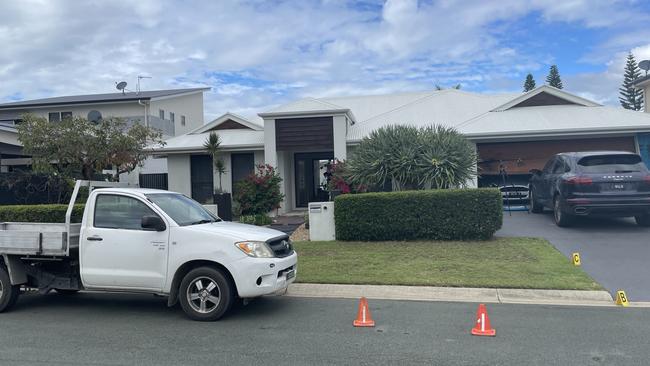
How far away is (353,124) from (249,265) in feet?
48.0

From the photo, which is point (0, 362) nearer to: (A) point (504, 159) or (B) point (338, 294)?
(B) point (338, 294)

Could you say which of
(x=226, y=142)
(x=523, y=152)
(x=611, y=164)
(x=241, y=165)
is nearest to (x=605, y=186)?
(x=611, y=164)

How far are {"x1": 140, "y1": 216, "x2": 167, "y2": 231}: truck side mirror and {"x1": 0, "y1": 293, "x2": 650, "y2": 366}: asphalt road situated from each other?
4.10 ft

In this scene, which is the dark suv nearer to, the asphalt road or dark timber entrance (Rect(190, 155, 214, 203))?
the asphalt road

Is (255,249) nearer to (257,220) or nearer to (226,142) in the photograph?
(257,220)

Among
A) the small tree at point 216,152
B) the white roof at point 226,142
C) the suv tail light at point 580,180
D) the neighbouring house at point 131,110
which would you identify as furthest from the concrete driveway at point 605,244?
the neighbouring house at point 131,110

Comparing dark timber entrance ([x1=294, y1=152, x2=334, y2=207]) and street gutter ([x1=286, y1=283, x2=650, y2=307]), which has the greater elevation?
dark timber entrance ([x1=294, y1=152, x2=334, y2=207])

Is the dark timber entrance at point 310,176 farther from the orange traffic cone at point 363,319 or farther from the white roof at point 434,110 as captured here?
the orange traffic cone at point 363,319

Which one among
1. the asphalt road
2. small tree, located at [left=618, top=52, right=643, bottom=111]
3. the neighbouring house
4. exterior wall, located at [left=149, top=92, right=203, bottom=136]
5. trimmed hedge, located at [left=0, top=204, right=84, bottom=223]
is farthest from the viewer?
small tree, located at [left=618, top=52, right=643, bottom=111]

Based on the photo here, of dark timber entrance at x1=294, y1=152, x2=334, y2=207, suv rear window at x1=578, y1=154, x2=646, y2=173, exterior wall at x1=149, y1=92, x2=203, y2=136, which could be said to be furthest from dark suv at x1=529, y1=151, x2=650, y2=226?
exterior wall at x1=149, y1=92, x2=203, y2=136

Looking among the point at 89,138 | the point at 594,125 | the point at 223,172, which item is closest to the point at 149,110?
the point at 223,172

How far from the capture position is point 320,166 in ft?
70.3

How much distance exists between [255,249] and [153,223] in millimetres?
1398

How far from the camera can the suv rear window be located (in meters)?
12.7
